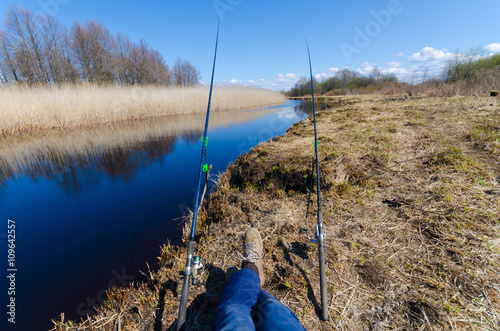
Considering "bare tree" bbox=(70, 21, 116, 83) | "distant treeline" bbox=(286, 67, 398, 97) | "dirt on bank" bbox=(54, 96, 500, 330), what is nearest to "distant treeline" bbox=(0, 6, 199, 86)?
"bare tree" bbox=(70, 21, 116, 83)

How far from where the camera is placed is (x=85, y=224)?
3863mm

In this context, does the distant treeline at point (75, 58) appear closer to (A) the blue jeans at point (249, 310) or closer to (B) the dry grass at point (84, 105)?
(B) the dry grass at point (84, 105)

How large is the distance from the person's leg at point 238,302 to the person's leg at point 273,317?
0.30 ft

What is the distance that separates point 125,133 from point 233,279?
11.5 metres

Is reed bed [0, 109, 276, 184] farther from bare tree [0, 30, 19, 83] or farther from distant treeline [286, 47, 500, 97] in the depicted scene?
distant treeline [286, 47, 500, 97]

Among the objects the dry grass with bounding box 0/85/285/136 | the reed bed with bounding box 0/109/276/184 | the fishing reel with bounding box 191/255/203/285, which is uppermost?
the dry grass with bounding box 0/85/285/136

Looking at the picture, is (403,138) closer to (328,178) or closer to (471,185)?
(471,185)

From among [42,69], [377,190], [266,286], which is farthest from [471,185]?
[42,69]

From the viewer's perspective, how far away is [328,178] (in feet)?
13.3

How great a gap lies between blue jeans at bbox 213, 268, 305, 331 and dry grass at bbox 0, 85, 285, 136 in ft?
46.5

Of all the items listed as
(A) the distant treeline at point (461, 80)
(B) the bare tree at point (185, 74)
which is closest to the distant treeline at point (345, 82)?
A: (A) the distant treeline at point (461, 80)

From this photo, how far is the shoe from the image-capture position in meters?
2.31

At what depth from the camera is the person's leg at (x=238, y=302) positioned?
148cm

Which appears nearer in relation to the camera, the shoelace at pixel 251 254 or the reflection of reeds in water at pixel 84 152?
the shoelace at pixel 251 254
